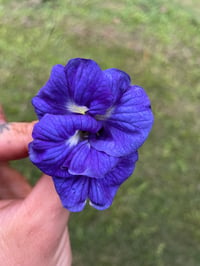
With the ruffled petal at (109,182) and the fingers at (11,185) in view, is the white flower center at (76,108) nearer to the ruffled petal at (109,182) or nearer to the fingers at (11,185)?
→ the ruffled petal at (109,182)

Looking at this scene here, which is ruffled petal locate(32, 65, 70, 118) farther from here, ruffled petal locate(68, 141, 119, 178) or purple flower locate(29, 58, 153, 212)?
ruffled petal locate(68, 141, 119, 178)

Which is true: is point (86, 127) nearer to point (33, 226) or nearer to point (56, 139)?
point (56, 139)

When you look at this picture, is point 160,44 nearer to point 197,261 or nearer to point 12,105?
point 12,105

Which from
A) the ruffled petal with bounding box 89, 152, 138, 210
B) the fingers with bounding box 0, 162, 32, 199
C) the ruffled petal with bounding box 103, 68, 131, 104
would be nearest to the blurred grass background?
the fingers with bounding box 0, 162, 32, 199

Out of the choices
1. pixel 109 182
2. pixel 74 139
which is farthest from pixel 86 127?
pixel 109 182

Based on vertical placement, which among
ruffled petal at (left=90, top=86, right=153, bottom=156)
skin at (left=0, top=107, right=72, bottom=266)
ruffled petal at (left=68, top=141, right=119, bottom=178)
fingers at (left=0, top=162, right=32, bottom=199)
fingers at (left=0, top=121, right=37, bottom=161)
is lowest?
fingers at (left=0, top=162, right=32, bottom=199)

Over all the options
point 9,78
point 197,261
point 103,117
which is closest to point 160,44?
point 9,78

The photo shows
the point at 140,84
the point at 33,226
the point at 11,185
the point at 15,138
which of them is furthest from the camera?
the point at 140,84

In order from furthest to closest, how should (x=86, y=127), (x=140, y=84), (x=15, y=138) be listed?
(x=140, y=84)
(x=15, y=138)
(x=86, y=127)
